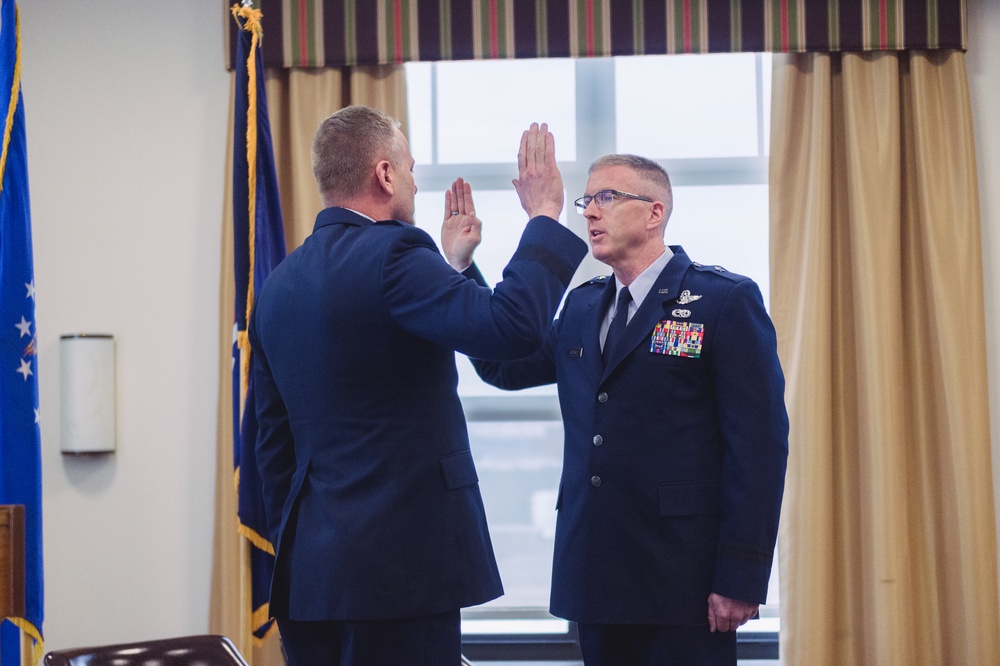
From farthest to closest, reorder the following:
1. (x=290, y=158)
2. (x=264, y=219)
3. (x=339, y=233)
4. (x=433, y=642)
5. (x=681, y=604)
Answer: (x=290, y=158)
(x=264, y=219)
(x=681, y=604)
(x=339, y=233)
(x=433, y=642)

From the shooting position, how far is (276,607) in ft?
5.68

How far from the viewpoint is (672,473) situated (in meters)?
2.05

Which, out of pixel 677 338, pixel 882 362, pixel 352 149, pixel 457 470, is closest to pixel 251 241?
pixel 352 149

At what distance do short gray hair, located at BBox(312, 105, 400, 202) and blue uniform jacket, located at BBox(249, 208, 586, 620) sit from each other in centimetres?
10

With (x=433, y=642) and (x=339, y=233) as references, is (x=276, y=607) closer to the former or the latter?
(x=433, y=642)

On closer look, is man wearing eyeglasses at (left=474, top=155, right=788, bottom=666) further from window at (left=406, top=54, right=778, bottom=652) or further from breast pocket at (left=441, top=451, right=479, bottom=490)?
window at (left=406, top=54, right=778, bottom=652)

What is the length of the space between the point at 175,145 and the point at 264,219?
2.83ft

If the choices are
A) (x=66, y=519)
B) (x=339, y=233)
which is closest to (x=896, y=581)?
(x=339, y=233)

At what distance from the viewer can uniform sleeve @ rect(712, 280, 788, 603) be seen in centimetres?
195

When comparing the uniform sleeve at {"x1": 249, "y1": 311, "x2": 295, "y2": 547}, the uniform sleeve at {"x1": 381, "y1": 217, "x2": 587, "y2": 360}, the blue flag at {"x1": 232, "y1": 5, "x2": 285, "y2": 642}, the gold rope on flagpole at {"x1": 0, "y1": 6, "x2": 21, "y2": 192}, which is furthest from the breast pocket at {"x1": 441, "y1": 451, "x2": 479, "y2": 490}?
the gold rope on flagpole at {"x1": 0, "y1": 6, "x2": 21, "y2": 192}

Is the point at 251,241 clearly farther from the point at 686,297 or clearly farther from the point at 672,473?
the point at 672,473

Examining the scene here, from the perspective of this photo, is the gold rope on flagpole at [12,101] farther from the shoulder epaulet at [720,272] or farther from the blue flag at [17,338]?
the shoulder epaulet at [720,272]

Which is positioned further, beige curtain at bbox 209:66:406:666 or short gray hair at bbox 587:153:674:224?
beige curtain at bbox 209:66:406:666

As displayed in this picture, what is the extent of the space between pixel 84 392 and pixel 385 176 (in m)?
2.30
